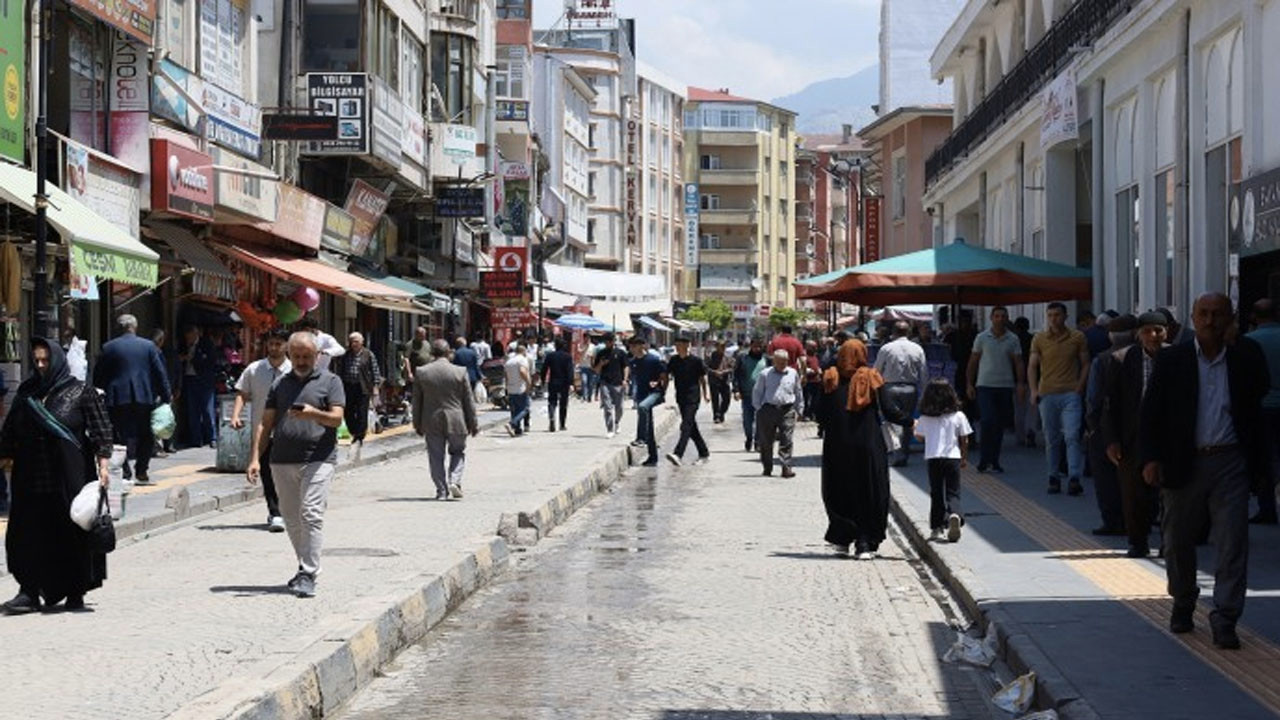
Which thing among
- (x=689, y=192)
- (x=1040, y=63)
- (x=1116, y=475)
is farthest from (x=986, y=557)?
(x=689, y=192)

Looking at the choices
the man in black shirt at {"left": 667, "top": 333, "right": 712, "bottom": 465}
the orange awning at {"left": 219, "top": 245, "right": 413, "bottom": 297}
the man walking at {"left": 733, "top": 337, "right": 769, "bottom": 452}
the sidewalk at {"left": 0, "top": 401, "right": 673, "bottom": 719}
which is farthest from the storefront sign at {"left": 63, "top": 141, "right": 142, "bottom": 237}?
the man walking at {"left": 733, "top": 337, "right": 769, "bottom": 452}

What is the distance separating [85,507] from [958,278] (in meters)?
16.4

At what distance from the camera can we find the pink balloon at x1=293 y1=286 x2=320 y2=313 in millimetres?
34719

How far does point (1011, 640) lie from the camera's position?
9883 millimetres

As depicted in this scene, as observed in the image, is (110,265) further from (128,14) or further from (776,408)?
(776,408)

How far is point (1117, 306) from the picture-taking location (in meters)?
26.7

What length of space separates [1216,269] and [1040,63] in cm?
1140

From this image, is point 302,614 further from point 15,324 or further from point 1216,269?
point 1216,269

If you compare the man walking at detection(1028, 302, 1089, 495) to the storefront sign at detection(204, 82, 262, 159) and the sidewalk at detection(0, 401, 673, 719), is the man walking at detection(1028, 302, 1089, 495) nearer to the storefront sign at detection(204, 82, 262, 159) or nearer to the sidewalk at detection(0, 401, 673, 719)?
the sidewalk at detection(0, 401, 673, 719)

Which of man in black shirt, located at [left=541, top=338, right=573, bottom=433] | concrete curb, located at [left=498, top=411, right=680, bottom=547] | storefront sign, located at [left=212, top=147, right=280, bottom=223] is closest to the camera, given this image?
concrete curb, located at [left=498, top=411, right=680, bottom=547]

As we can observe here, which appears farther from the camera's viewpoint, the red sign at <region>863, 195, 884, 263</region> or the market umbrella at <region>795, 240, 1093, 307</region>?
the red sign at <region>863, 195, 884, 263</region>

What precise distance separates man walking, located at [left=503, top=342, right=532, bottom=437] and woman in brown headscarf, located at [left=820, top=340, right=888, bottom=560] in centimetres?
1820

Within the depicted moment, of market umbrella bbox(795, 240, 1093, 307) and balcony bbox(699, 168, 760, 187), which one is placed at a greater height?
balcony bbox(699, 168, 760, 187)

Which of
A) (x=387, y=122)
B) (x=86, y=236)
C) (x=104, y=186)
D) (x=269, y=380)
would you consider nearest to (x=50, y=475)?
(x=269, y=380)
